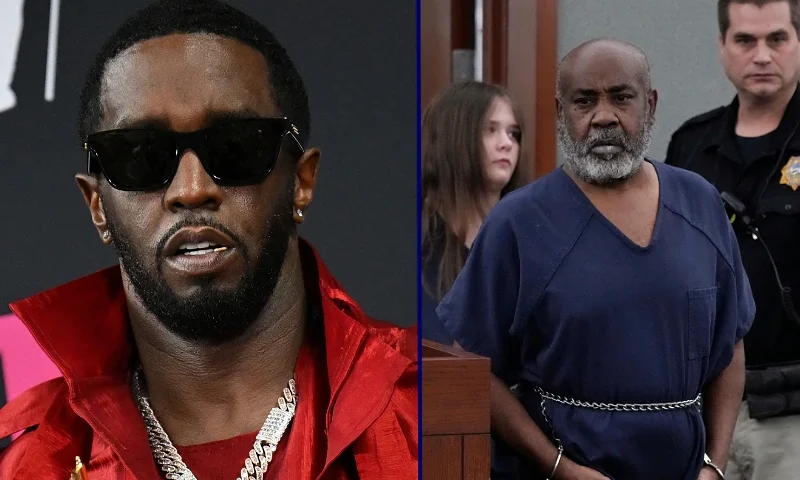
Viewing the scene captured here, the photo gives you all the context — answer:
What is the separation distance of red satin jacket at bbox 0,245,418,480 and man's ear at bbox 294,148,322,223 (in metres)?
0.07

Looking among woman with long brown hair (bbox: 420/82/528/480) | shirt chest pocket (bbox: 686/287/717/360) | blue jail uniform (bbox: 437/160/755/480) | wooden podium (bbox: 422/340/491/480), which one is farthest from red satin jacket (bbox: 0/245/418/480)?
woman with long brown hair (bbox: 420/82/528/480)

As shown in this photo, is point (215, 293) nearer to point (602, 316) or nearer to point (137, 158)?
point (137, 158)

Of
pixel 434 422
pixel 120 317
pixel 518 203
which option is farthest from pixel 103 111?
pixel 518 203

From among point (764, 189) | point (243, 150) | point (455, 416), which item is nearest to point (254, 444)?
point (243, 150)

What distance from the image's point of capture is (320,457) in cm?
161

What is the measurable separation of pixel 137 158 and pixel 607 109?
108 centimetres

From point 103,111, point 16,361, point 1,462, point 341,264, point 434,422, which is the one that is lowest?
point 434,422

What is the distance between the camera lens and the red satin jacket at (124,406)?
157 cm

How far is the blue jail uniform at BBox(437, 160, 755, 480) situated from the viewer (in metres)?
2.23

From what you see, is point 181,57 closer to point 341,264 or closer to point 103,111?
point 103,111

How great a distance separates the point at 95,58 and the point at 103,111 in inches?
2.8

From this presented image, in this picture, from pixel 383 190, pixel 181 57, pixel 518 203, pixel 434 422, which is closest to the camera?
pixel 181 57

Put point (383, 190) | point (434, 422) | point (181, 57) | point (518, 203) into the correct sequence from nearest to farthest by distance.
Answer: point (181, 57)
point (383, 190)
point (434, 422)
point (518, 203)

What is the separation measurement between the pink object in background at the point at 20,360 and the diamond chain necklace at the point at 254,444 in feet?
0.39
